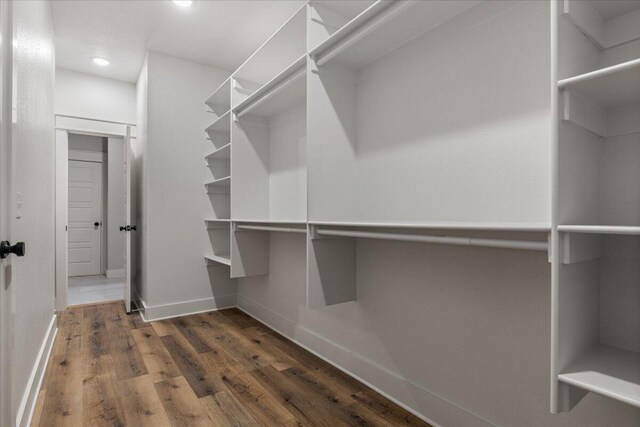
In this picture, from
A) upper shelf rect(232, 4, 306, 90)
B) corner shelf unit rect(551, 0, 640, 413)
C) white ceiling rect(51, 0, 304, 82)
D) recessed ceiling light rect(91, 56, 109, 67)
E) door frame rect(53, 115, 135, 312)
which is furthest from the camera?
door frame rect(53, 115, 135, 312)

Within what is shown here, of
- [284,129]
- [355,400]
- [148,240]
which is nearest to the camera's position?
[355,400]

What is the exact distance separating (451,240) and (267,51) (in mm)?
2010

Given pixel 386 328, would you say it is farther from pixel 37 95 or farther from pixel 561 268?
pixel 37 95

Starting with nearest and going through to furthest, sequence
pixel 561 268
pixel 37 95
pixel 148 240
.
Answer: pixel 561 268 < pixel 37 95 < pixel 148 240

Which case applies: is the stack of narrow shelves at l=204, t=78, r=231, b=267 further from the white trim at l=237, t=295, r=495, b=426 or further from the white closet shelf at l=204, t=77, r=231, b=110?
the white trim at l=237, t=295, r=495, b=426

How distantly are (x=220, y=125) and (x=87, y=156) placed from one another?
157 inches

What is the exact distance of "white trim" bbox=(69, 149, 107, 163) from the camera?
19.8ft

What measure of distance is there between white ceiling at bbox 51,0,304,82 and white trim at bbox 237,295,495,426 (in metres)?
2.44

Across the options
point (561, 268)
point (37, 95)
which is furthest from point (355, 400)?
point (37, 95)

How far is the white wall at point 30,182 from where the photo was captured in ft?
5.11

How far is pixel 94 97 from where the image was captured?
405 centimetres

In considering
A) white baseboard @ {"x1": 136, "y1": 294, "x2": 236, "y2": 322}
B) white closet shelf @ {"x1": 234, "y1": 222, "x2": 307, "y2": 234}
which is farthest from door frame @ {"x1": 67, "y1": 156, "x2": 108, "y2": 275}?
white closet shelf @ {"x1": 234, "y1": 222, "x2": 307, "y2": 234}

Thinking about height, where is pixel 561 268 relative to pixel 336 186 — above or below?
below

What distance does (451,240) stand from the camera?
1.33 meters
